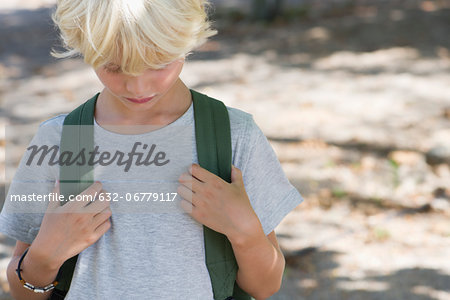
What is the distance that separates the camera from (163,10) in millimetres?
1444

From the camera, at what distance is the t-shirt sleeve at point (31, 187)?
5.49 feet

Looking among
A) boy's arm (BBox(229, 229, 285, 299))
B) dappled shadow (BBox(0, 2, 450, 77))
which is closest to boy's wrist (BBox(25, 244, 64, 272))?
boy's arm (BBox(229, 229, 285, 299))

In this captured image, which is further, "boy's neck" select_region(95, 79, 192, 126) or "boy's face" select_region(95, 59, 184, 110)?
"boy's neck" select_region(95, 79, 192, 126)

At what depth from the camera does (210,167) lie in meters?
1.64

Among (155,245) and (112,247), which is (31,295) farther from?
(155,245)

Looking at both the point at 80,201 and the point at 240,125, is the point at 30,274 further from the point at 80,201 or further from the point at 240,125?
the point at 240,125

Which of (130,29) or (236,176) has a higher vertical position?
(130,29)

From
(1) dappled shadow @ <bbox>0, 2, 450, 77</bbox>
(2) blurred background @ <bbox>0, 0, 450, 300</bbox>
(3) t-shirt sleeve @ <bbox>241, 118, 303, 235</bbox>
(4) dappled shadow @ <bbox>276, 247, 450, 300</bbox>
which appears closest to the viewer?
(3) t-shirt sleeve @ <bbox>241, 118, 303, 235</bbox>

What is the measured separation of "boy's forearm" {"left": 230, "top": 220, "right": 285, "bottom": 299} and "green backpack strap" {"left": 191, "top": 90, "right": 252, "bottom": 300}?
0.16 ft

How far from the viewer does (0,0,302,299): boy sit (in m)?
1.50

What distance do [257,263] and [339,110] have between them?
525 cm

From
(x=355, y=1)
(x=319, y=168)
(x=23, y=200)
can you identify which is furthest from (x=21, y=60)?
(x=23, y=200)
